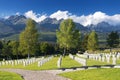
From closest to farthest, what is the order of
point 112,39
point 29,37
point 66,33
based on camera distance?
1. point 66,33
2. point 29,37
3. point 112,39

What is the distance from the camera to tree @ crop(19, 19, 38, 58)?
10200 cm

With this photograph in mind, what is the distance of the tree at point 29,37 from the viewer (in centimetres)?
10200

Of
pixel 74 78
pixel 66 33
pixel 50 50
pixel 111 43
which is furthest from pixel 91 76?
pixel 50 50

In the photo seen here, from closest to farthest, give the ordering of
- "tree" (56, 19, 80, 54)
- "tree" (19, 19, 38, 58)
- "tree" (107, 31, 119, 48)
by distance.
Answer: "tree" (56, 19, 80, 54) < "tree" (19, 19, 38, 58) < "tree" (107, 31, 119, 48)

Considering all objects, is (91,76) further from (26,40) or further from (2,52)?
(2,52)

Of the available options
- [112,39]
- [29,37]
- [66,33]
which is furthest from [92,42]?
[29,37]

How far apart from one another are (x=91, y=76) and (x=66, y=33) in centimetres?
7081

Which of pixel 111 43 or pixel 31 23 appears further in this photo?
pixel 111 43

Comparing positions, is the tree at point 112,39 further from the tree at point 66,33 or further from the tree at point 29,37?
the tree at point 29,37

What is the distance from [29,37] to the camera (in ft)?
340

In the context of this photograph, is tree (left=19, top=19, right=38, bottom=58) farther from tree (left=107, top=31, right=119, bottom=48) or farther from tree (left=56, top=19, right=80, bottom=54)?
tree (left=107, top=31, right=119, bottom=48)

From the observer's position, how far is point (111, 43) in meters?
150

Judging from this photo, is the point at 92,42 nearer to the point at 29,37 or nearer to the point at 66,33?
the point at 66,33

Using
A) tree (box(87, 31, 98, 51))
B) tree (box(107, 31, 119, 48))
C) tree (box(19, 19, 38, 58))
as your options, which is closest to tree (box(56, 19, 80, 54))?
tree (box(19, 19, 38, 58))
